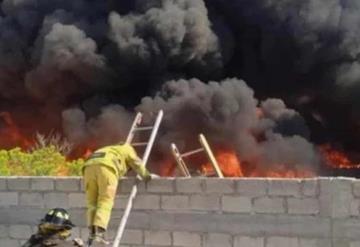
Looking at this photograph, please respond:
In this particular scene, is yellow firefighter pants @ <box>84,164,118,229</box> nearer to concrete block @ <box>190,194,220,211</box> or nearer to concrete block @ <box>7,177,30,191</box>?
concrete block @ <box>190,194,220,211</box>

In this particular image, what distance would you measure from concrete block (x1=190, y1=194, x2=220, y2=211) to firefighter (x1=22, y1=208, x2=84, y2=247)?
8.36 feet

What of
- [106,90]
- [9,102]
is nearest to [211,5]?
[106,90]

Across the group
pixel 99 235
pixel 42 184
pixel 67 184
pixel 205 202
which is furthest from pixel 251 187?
pixel 42 184

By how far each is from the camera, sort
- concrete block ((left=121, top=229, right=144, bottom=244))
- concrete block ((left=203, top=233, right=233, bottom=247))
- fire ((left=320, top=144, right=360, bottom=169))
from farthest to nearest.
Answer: fire ((left=320, top=144, right=360, bottom=169)) → concrete block ((left=121, top=229, right=144, bottom=244)) → concrete block ((left=203, top=233, right=233, bottom=247))

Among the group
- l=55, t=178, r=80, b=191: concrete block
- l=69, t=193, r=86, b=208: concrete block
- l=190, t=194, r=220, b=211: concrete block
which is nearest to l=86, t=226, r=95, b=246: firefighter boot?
l=69, t=193, r=86, b=208: concrete block

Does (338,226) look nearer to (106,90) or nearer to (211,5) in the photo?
(106,90)

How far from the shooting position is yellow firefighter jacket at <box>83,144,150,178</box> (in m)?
7.99

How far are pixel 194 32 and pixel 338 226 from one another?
A: 45.1ft

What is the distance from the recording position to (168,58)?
20.7m

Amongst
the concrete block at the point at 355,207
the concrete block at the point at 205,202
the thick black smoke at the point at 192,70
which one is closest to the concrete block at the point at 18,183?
the concrete block at the point at 205,202

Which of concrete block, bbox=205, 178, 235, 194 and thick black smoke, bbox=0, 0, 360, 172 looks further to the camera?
thick black smoke, bbox=0, 0, 360, 172

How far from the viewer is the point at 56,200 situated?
8.77 metres

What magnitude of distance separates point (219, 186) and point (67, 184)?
1.72 m

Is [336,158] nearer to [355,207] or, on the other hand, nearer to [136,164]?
Result: [136,164]
